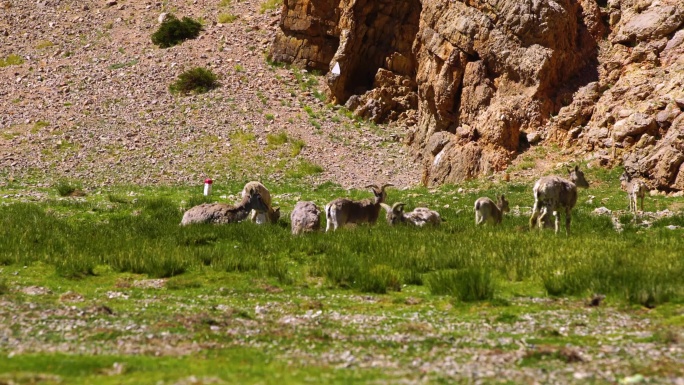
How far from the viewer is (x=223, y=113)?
149 feet

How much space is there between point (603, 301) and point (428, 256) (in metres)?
3.98

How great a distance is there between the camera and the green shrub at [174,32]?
5184cm

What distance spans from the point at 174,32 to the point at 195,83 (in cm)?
655

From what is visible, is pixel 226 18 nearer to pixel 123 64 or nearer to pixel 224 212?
pixel 123 64

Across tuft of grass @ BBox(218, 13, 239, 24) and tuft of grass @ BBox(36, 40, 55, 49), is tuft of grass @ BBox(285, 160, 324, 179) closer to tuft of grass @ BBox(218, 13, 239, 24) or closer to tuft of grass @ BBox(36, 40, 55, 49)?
tuft of grass @ BBox(218, 13, 239, 24)

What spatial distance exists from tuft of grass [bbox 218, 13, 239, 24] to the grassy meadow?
36921mm

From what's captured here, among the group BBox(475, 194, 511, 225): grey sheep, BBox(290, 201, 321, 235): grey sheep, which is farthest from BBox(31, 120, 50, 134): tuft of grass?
BBox(475, 194, 511, 225): grey sheep

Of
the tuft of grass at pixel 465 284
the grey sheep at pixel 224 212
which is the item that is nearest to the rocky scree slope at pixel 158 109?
the grey sheep at pixel 224 212

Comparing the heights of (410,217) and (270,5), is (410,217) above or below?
below

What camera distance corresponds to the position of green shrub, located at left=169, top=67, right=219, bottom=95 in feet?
156

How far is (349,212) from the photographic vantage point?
19.5m

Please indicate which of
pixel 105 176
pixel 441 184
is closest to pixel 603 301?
pixel 441 184

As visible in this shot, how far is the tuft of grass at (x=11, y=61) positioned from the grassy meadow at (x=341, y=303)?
122ft

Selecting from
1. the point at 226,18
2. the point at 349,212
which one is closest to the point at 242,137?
the point at 226,18
